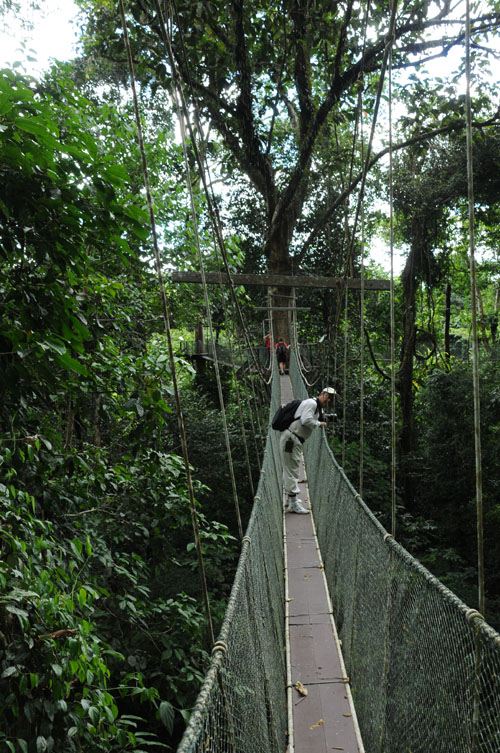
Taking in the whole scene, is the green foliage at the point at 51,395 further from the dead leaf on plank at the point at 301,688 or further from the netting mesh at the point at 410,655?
the netting mesh at the point at 410,655

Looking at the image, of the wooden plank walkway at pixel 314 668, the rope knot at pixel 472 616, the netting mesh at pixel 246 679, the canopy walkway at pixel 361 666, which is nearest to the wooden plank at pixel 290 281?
the wooden plank walkway at pixel 314 668

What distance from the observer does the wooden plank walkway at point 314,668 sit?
5.50 feet

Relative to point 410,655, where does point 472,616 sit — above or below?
above

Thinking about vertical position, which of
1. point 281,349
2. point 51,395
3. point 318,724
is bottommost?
point 318,724

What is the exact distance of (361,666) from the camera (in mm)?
1753

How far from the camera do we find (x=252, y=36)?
4445mm

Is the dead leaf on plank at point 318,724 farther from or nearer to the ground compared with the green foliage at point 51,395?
nearer to the ground

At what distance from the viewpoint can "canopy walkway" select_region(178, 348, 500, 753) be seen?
38.4 inches

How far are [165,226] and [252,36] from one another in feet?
5.84

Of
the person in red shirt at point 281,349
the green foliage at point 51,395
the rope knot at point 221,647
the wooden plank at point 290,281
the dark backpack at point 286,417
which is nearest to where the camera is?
the rope knot at point 221,647

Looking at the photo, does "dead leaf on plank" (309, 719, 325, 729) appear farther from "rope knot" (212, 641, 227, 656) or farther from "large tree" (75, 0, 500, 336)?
"large tree" (75, 0, 500, 336)

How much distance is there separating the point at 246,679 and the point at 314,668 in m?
1.02

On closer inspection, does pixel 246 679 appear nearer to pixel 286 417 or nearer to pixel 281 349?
pixel 286 417

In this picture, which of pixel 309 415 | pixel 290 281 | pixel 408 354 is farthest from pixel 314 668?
pixel 408 354
